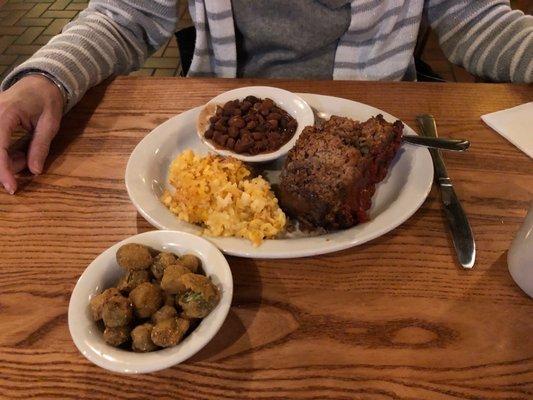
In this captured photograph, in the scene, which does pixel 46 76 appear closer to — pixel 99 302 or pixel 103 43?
pixel 103 43

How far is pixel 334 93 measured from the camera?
1220 mm

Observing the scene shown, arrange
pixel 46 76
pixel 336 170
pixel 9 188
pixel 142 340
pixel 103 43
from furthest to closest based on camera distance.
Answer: pixel 103 43, pixel 46 76, pixel 9 188, pixel 336 170, pixel 142 340

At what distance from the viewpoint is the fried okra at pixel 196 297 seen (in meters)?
0.66

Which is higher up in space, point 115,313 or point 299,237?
point 115,313

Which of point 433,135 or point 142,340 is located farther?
point 433,135

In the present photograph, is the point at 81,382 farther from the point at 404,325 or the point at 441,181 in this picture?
the point at 441,181

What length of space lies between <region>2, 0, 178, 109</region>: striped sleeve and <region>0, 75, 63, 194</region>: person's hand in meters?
0.05

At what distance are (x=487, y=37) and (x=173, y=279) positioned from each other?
1113 mm

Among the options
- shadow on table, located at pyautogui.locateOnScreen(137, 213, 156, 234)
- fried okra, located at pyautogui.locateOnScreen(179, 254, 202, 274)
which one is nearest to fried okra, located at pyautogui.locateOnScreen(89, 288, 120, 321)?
fried okra, located at pyautogui.locateOnScreen(179, 254, 202, 274)

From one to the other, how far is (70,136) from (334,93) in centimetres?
69

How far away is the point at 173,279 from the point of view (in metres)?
0.69

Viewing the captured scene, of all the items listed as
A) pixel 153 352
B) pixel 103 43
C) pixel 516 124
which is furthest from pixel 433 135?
pixel 103 43

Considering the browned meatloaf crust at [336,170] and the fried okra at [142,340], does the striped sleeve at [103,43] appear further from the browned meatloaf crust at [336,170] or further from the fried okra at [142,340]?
the fried okra at [142,340]

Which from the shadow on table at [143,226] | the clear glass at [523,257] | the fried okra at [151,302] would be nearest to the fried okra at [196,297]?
the fried okra at [151,302]
